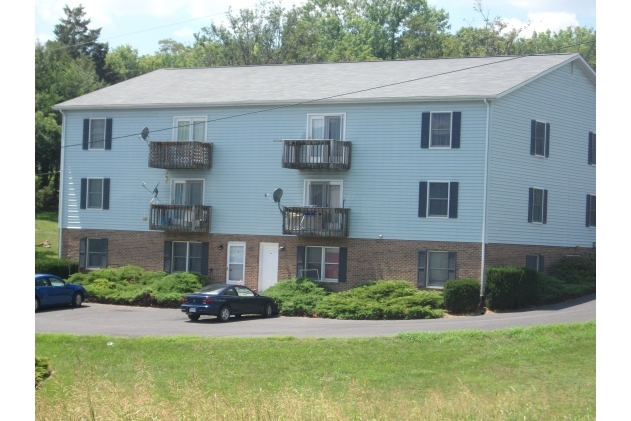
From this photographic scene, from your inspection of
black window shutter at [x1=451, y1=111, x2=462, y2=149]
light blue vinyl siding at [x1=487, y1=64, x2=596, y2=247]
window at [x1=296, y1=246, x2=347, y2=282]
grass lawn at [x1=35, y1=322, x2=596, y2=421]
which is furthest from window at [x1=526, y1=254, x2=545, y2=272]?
grass lawn at [x1=35, y1=322, x2=596, y2=421]

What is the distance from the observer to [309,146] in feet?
116

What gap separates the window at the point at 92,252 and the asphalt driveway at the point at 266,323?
6.63 metres

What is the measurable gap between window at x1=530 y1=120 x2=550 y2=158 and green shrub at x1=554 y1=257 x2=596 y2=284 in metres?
4.47

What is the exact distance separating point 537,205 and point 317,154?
9.10m

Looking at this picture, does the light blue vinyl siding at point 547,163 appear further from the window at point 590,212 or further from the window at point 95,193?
the window at point 95,193

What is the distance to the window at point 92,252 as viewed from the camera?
39891mm

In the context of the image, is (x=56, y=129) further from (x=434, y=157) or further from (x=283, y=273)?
(x=434, y=157)

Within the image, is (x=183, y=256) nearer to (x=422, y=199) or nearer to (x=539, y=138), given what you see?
(x=422, y=199)

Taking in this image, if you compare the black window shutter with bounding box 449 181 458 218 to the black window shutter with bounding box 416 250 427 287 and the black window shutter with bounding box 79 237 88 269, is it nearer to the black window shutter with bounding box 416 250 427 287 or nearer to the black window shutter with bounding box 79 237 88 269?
the black window shutter with bounding box 416 250 427 287

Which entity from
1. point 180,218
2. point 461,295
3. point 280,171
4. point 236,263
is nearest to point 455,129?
point 461,295

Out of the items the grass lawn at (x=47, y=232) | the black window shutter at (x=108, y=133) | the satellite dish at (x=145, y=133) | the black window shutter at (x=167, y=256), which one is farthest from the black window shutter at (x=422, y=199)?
the grass lawn at (x=47, y=232)

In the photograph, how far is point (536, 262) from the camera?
119 ft

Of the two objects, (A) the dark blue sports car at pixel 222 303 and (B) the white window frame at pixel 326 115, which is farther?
(B) the white window frame at pixel 326 115
